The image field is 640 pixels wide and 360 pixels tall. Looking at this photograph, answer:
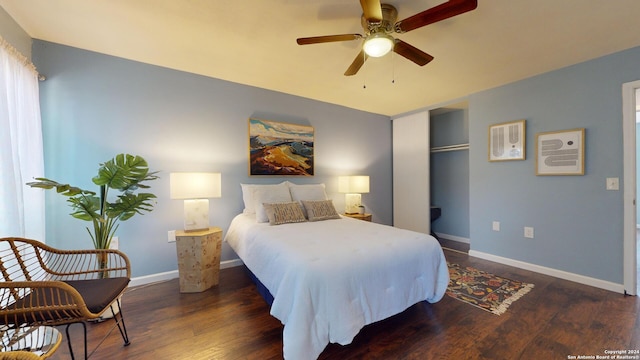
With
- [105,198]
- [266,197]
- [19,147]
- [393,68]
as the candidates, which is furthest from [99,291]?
[393,68]

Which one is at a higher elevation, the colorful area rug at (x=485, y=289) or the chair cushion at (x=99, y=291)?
the chair cushion at (x=99, y=291)

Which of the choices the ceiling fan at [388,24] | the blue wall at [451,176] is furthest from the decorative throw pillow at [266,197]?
the blue wall at [451,176]

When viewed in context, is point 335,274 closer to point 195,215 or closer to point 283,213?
point 283,213

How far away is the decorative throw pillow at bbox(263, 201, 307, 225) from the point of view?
266cm

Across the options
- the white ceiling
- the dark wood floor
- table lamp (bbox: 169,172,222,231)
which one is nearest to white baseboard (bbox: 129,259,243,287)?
the dark wood floor

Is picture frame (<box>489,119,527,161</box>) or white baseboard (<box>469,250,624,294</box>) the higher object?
picture frame (<box>489,119,527,161</box>)

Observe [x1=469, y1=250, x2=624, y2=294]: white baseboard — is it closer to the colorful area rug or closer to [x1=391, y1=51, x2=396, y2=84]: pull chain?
the colorful area rug

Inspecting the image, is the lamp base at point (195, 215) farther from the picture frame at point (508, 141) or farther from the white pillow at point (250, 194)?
the picture frame at point (508, 141)

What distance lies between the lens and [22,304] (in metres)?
1.29

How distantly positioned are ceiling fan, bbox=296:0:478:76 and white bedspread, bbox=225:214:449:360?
5.09 feet

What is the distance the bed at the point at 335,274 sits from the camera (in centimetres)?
143

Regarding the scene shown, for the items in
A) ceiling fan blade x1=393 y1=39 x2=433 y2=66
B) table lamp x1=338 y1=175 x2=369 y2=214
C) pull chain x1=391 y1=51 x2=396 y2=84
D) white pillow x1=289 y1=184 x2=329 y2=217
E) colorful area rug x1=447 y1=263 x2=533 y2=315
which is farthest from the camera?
table lamp x1=338 y1=175 x2=369 y2=214

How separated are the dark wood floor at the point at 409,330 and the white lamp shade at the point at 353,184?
2.01m

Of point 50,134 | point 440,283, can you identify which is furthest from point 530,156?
point 50,134
